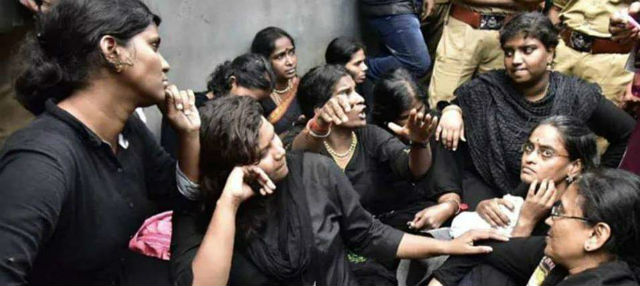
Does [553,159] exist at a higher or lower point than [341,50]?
higher

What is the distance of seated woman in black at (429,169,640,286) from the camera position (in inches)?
87.8

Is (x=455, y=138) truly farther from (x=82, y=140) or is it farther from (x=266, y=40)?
(x=82, y=140)

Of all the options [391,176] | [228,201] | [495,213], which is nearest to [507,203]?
[495,213]

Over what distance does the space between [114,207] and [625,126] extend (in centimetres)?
249

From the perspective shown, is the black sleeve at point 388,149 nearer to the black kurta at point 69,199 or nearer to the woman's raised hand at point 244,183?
the woman's raised hand at point 244,183

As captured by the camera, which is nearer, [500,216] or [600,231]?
[600,231]

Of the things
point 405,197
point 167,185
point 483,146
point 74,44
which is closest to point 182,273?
point 167,185

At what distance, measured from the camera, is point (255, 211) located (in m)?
2.36

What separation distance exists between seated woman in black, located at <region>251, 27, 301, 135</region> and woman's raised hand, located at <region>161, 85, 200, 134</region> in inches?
80.1

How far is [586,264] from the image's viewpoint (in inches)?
90.2

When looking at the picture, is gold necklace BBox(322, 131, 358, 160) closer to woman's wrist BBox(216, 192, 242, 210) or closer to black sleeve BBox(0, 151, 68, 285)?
woman's wrist BBox(216, 192, 242, 210)

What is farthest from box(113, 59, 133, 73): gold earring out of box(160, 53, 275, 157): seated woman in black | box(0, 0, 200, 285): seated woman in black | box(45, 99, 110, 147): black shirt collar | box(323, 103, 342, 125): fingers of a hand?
box(160, 53, 275, 157): seated woman in black

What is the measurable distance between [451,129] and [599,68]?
4.41ft

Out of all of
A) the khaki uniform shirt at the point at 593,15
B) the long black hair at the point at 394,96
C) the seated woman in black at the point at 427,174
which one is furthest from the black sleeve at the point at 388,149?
the khaki uniform shirt at the point at 593,15
